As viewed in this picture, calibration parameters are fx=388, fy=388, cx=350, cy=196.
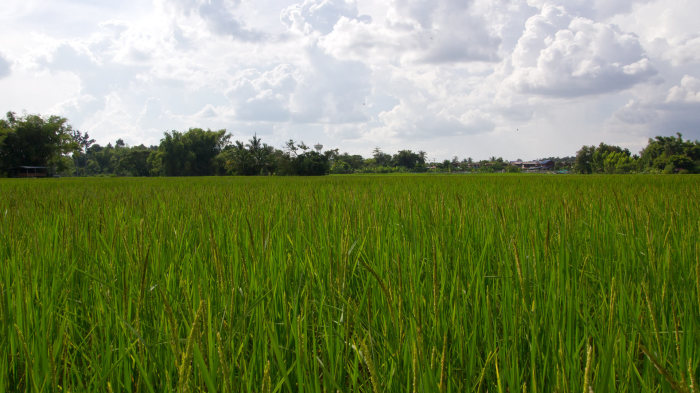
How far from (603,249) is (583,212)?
128 centimetres

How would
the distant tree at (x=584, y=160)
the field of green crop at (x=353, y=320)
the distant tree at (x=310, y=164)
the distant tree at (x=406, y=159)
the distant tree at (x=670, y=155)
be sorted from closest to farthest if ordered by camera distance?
the field of green crop at (x=353, y=320)
the distant tree at (x=310, y=164)
the distant tree at (x=670, y=155)
the distant tree at (x=584, y=160)
the distant tree at (x=406, y=159)

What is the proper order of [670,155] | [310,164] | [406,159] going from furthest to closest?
[406,159], [670,155], [310,164]

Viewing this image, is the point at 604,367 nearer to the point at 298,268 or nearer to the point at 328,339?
the point at 328,339

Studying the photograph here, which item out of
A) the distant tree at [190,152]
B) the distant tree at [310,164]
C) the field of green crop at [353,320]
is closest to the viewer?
the field of green crop at [353,320]

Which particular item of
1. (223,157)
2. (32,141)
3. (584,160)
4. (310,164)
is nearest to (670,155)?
(584,160)

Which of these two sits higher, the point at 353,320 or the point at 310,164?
the point at 310,164

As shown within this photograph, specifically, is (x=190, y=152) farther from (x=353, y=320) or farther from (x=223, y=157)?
(x=353, y=320)

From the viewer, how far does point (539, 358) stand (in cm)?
92

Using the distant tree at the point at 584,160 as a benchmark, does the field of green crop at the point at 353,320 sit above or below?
below

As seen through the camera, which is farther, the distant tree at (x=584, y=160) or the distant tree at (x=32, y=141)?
the distant tree at (x=584, y=160)

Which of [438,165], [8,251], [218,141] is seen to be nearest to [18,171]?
[218,141]

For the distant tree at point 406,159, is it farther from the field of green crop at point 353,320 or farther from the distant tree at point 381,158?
the field of green crop at point 353,320

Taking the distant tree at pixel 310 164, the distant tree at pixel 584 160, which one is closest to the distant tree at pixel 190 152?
the distant tree at pixel 310 164

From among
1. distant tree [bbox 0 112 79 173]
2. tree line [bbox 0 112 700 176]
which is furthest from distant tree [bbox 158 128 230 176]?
distant tree [bbox 0 112 79 173]
